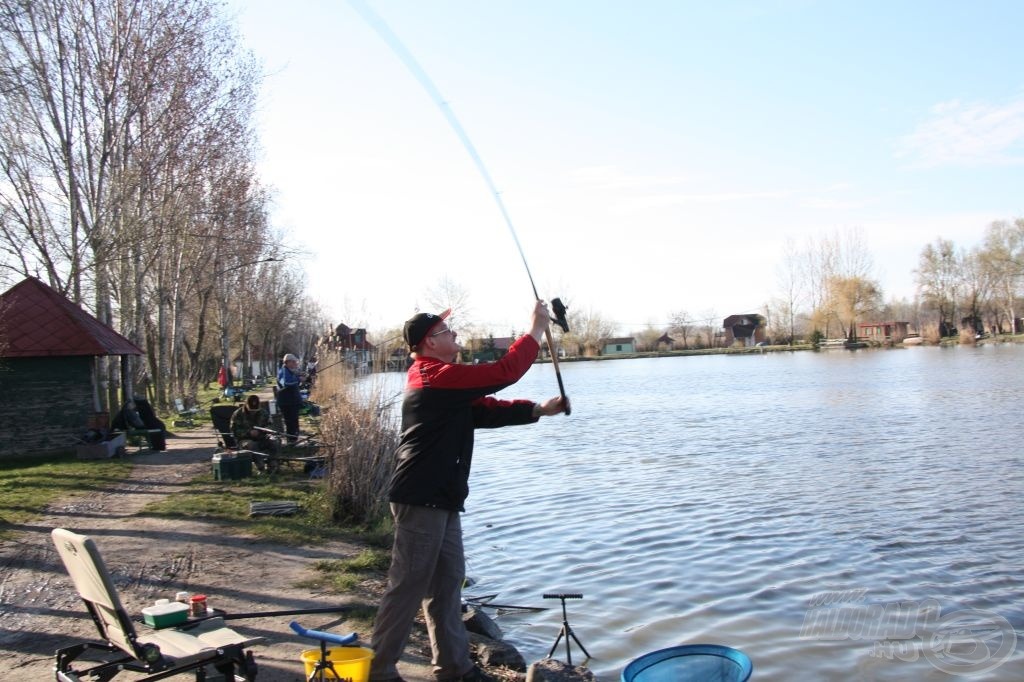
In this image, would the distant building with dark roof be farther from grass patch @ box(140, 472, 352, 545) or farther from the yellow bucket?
the yellow bucket

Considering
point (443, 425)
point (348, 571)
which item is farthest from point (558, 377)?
point (348, 571)

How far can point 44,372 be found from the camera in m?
18.5

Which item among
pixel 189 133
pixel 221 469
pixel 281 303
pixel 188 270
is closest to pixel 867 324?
pixel 281 303

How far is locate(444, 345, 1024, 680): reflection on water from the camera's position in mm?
7738

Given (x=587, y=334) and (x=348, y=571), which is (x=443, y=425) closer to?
(x=348, y=571)

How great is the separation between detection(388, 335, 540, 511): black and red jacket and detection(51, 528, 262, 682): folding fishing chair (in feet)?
3.78

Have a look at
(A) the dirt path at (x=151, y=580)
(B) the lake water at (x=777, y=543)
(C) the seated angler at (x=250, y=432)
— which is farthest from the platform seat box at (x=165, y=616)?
(C) the seated angler at (x=250, y=432)

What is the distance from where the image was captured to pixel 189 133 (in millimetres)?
25172

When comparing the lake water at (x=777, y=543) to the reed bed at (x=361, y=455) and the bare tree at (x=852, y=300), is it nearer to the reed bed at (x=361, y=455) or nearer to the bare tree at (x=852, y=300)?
the reed bed at (x=361, y=455)

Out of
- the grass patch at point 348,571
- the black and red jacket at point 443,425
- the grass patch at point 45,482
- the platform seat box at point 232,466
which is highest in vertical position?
the black and red jacket at point 443,425

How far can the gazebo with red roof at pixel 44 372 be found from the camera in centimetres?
1803

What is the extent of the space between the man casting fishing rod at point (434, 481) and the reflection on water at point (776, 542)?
2414 mm

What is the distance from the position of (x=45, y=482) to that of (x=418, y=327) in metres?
11.2

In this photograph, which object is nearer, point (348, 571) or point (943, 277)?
point (348, 571)
